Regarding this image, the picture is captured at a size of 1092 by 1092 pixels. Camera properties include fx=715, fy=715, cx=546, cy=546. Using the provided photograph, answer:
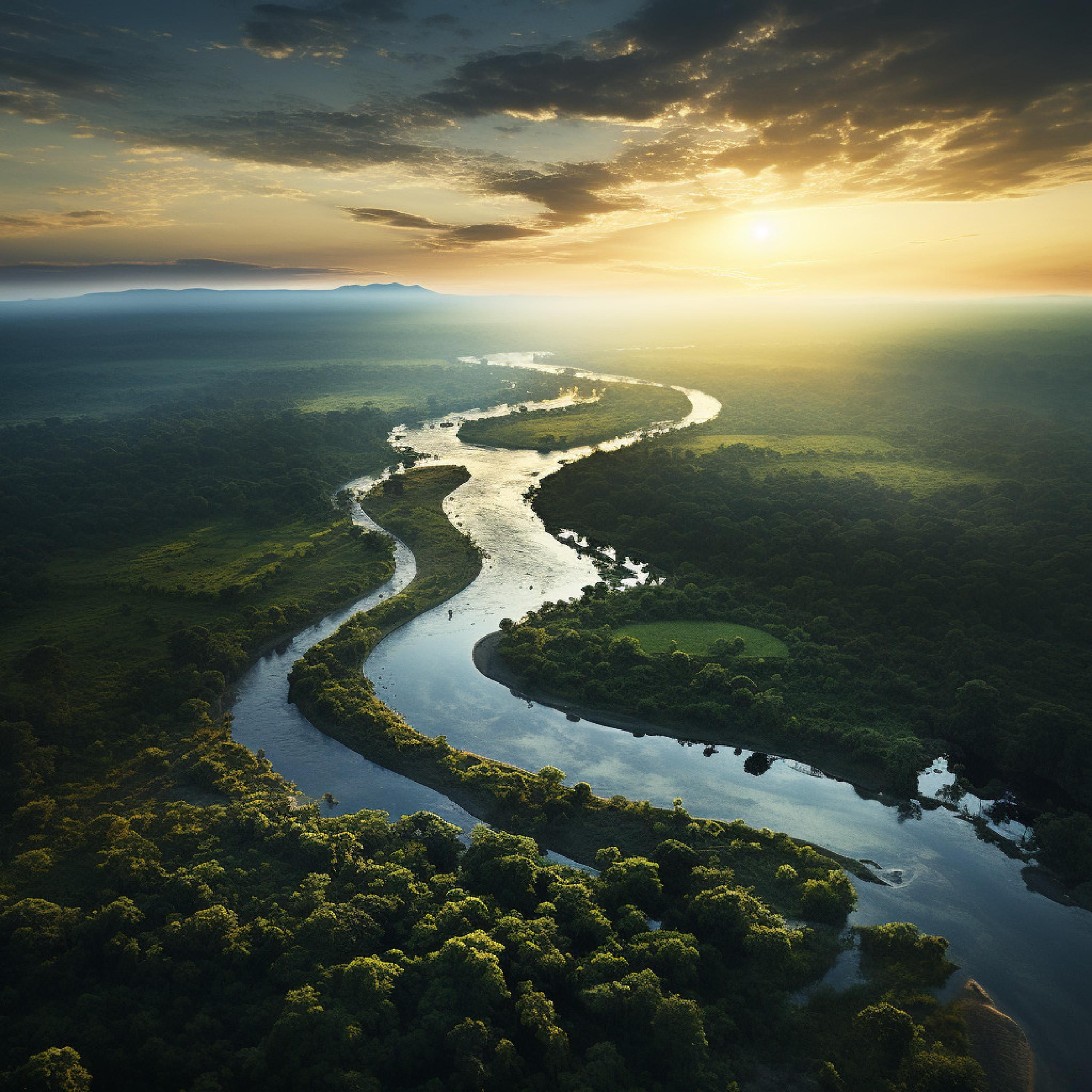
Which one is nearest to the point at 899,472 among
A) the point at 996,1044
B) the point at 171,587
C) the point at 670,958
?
the point at 996,1044

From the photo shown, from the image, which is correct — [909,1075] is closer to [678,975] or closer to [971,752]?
[678,975]

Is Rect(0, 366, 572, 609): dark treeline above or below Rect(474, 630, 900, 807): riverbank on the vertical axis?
above

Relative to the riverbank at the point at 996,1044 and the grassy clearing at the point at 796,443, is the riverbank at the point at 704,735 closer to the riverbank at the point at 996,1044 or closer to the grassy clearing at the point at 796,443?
the riverbank at the point at 996,1044

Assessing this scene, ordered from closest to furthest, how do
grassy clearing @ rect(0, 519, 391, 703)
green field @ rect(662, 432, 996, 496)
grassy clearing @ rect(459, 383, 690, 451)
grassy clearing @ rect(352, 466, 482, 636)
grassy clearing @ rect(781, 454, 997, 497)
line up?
grassy clearing @ rect(0, 519, 391, 703) → grassy clearing @ rect(352, 466, 482, 636) → grassy clearing @ rect(781, 454, 997, 497) → green field @ rect(662, 432, 996, 496) → grassy clearing @ rect(459, 383, 690, 451)

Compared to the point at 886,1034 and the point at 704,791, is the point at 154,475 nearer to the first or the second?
the point at 704,791

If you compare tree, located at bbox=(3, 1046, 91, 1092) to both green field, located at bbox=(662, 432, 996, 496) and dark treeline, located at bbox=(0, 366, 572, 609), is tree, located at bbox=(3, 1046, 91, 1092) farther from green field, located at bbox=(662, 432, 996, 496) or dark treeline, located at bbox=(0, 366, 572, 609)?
green field, located at bbox=(662, 432, 996, 496)

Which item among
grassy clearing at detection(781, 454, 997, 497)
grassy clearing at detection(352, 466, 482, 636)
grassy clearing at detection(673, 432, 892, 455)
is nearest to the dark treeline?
grassy clearing at detection(352, 466, 482, 636)
